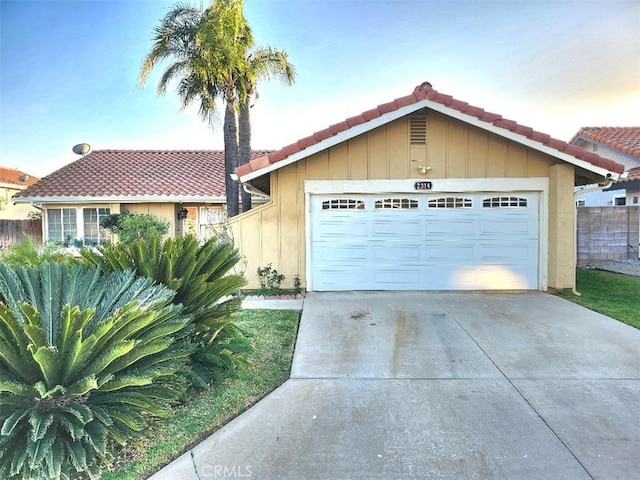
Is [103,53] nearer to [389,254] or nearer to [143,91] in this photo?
[143,91]

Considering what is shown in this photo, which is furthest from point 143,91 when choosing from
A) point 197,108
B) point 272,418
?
point 272,418

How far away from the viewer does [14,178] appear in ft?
82.9

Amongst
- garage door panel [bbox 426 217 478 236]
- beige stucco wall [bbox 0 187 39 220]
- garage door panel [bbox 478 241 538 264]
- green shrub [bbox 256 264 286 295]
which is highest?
beige stucco wall [bbox 0 187 39 220]

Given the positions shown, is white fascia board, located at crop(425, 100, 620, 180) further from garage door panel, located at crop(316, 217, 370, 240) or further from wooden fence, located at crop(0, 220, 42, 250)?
wooden fence, located at crop(0, 220, 42, 250)

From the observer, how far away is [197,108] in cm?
1098

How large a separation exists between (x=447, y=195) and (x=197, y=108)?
283 inches

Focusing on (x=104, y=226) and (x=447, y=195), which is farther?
(x=104, y=226)

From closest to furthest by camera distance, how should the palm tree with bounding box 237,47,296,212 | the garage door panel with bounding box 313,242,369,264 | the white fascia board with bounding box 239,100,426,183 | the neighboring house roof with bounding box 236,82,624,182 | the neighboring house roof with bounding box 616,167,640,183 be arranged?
the neighboring house roof with bounding box 236,82,624,182 → the white fascia board with bounding box 239,100,426,183 → the garage door panel with bounding box 313,242,369,264 → the palm tree with bounding box 237,47,296,212 → the neighboring house roof with bounding box 616,167,640,183

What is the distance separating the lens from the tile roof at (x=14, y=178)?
2389 cm

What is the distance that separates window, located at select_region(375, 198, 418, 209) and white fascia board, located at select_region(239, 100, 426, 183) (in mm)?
1617

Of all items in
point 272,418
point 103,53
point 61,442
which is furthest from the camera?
point 103,53

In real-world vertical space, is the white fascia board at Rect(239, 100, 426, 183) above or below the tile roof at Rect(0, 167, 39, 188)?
below

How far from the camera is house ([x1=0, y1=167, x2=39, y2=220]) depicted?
22938 mm

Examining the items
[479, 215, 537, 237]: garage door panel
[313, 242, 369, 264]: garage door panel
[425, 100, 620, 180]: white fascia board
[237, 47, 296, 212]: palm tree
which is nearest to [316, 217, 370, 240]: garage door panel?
[313, 242, 369, 264]: garage door panel
